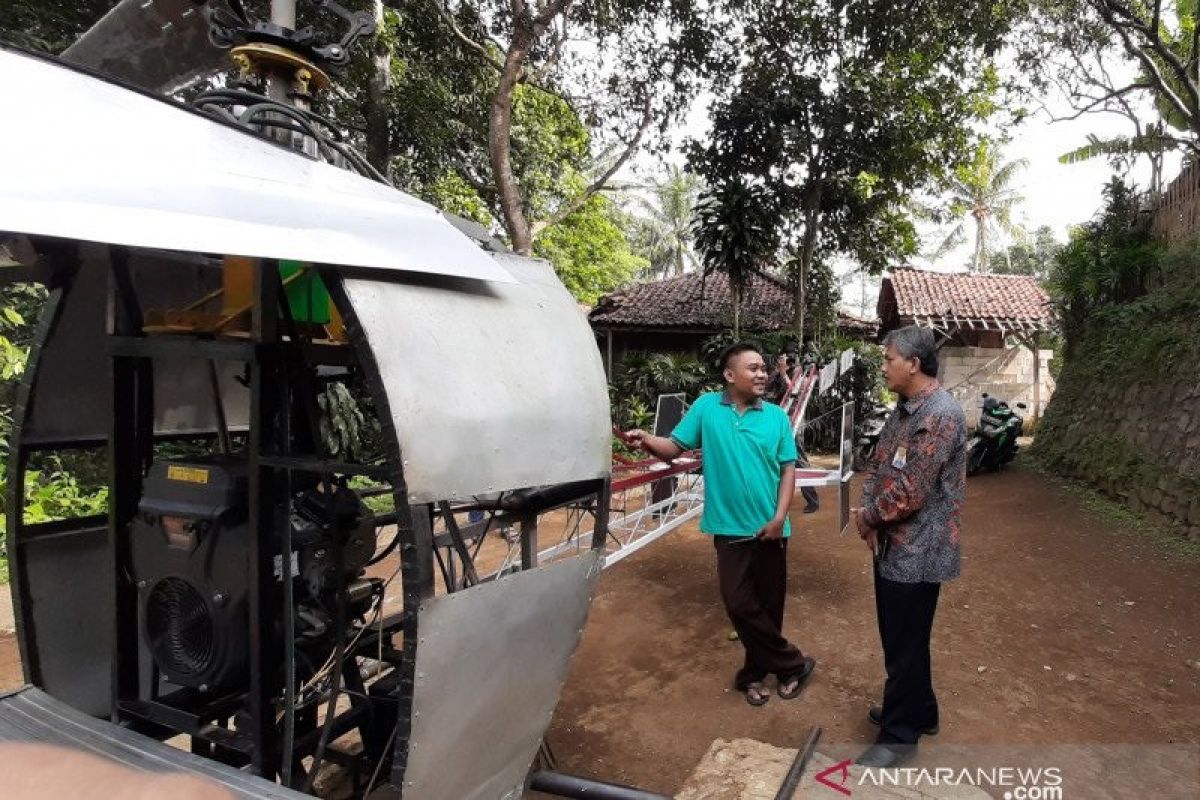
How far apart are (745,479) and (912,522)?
80 cm

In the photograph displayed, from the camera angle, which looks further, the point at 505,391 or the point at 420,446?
the point at 505,391

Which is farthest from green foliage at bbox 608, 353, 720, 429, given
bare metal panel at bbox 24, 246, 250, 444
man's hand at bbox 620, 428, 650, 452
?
bare metal panel at bbox 24, 246, 250, 444

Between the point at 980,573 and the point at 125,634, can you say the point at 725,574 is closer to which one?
the point at 125,634

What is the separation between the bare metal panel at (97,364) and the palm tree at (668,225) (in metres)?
27.6

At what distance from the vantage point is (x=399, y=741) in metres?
1.69

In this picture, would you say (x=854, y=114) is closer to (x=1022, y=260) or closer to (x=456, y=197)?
(x=456, y=197)

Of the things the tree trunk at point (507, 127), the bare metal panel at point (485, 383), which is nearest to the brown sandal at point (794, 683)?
the bare metal panel at point (485, 383)

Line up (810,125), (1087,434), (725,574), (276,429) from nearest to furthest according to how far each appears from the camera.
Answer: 1. (276,429)
2. (725,574)
3. (1087,434)
4. (810,125)

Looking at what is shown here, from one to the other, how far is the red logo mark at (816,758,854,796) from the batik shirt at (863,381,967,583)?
881 mm

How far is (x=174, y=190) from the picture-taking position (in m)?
1.46

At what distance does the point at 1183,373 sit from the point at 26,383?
32.4ft

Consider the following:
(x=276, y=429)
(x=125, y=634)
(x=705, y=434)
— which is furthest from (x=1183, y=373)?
(x=125, y=634)

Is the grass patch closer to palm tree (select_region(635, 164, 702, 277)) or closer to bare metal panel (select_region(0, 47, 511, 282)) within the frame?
bare metal panel (select_region(0, 47, 511, 282))

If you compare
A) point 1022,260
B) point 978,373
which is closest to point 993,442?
point 978,373
